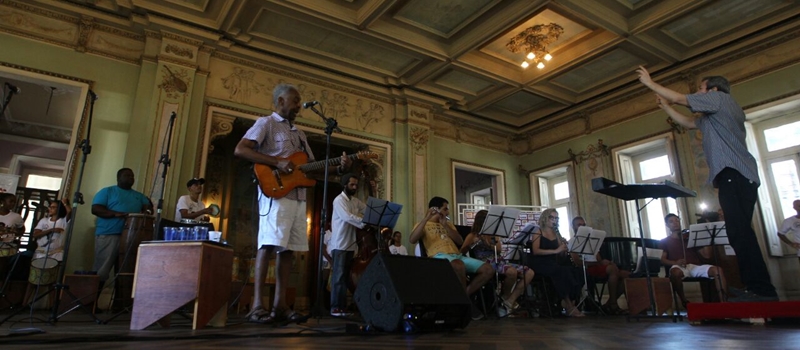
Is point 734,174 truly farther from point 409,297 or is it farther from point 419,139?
point 419,139

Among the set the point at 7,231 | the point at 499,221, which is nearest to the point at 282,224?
the point at 499,221

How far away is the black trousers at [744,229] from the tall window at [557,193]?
677 cm

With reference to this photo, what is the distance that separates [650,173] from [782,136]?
6.62ft

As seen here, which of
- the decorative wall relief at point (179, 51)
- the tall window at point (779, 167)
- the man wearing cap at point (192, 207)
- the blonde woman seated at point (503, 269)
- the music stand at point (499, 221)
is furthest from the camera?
the tall window at point (779, 167)

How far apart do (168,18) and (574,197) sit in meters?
7.96

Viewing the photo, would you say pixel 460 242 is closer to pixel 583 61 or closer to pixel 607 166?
pixel 583 61

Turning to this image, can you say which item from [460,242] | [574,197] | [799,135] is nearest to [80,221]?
[460,242]

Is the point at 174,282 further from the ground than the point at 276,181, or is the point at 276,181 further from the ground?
the point at 276,181

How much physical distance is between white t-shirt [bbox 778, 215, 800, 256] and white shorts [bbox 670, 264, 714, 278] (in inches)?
83.8

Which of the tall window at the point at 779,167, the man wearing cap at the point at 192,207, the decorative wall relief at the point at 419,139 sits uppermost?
the decorative wall relief at the point at 419,139

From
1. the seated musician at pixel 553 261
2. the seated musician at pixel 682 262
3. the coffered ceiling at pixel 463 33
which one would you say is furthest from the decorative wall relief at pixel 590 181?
the seated musician at pixel 553 261

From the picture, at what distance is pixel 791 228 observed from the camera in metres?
6.29

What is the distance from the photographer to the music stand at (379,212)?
4.31 meters

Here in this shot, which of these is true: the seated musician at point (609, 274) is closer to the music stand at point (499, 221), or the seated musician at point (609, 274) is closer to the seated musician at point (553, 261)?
the seated musician at point (553, 261)
